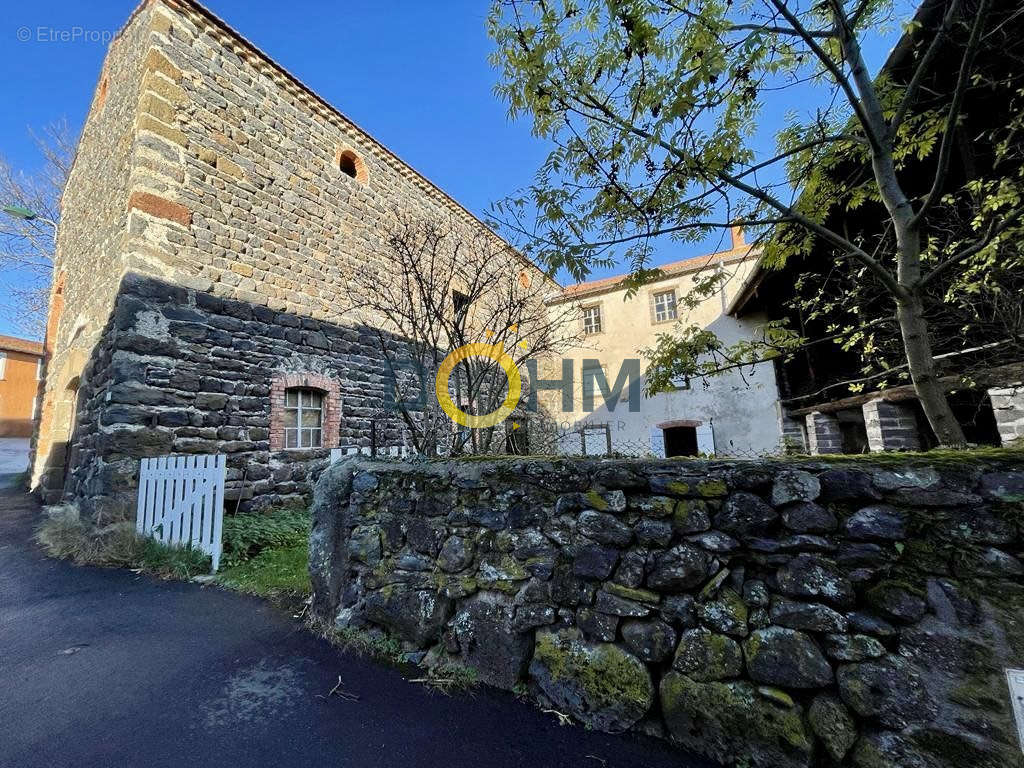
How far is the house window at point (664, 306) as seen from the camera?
1281cm

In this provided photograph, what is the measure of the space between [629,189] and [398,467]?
2255 millimetres

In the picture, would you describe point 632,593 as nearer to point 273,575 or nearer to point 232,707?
point 232,707

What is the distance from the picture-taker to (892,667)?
4.81 ft

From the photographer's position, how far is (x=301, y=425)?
6184 millimetres

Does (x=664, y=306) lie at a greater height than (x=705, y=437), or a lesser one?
greater

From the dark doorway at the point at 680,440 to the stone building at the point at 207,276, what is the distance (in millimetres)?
8622

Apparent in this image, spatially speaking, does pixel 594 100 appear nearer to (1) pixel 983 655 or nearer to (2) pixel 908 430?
(1) pixel 983 655

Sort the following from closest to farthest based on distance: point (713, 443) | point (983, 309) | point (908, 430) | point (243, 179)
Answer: point (983, 309), point (908, 430), point (243, 179), point (713, 443)

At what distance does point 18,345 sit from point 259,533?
972 inches

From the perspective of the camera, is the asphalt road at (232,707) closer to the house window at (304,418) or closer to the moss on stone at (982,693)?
the moss on stone at (982,693)

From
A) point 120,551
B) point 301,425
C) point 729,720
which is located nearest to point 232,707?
point 729,720

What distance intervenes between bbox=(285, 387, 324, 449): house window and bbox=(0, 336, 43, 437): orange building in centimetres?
2147

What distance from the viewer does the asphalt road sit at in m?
1.72

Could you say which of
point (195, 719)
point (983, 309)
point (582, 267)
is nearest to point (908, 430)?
point (983, 309)
